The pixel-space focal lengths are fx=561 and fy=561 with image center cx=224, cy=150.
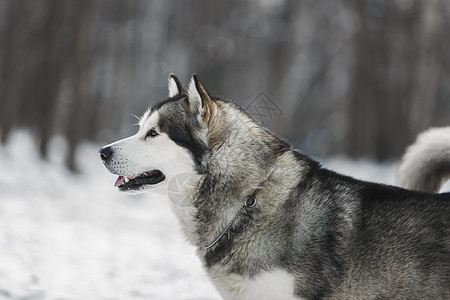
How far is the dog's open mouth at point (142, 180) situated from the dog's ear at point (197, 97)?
0.48 m

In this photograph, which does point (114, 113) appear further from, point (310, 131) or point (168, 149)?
point (168, 149)

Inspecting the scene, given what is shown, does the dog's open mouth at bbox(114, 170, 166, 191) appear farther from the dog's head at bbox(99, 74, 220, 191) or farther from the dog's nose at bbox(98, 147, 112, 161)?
the dog's nose at bbox(98, 147, 112, 161)

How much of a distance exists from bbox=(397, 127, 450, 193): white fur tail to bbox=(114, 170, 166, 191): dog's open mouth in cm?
176

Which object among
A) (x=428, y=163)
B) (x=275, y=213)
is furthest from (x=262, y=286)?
(x=428, y=163)

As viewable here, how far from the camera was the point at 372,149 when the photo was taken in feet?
56.1

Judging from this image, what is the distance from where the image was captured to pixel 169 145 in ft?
11.7

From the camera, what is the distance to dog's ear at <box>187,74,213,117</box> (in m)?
3.45

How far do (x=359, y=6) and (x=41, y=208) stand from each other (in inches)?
481

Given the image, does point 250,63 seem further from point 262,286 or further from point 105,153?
point 262,286

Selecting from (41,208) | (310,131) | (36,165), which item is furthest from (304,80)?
(41,208)

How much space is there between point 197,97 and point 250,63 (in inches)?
1101

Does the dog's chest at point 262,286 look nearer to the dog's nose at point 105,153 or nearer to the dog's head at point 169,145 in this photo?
the dog's head at point 169,145

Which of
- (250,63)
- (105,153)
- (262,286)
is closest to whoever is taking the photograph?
(262,286)

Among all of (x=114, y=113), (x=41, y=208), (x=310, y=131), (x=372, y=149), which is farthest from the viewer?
(x=114, y=113)
